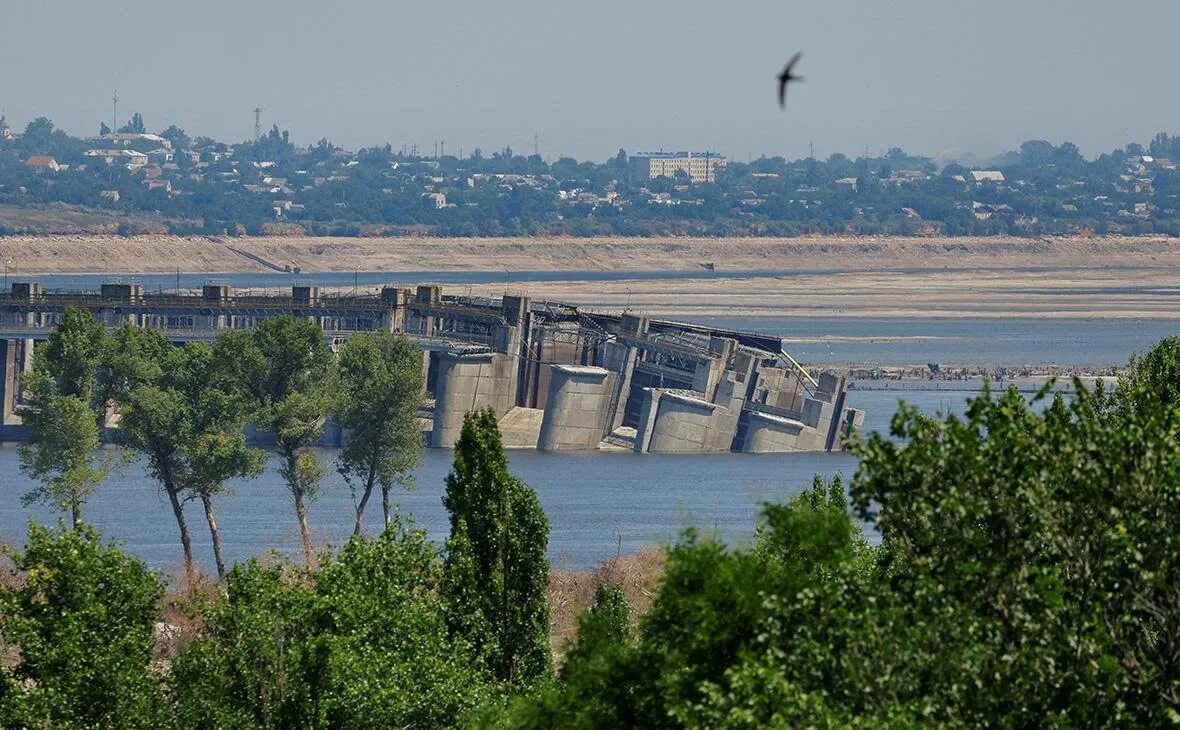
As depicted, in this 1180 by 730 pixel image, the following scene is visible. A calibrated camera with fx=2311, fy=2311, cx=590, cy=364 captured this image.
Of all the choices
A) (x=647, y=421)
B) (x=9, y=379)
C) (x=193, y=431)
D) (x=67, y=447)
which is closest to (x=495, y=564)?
(x=67, y=447)

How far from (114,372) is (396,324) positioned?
37297mm

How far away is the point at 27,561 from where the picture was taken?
2742 cm

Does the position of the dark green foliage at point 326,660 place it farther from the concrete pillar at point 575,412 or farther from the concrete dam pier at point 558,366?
the concrete pillar at point 575,412

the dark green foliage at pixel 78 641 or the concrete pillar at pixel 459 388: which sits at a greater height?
the dark green foliage at pixel 78 641

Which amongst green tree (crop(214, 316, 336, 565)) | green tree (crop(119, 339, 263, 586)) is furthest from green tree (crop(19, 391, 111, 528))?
green tree (crop(214, 316, 336, 565))

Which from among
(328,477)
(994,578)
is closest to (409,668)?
(994,578)

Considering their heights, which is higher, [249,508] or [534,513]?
[534,513]

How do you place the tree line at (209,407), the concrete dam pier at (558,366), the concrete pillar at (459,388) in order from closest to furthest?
the tree line at (209,407), the concrete dam pier at (558,366), the concrete pillar at (459,388)

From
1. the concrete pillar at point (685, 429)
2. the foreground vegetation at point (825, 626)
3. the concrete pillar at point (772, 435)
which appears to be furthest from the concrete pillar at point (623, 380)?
the foreground vegetation at point (825, 626)

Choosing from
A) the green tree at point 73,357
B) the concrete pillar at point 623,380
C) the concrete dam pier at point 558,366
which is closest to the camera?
the green tree at point 73,357

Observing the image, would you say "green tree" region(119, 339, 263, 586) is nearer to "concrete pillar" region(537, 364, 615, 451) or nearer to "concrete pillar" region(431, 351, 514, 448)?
"concrete pillar" region(431, 351, 514, 448)

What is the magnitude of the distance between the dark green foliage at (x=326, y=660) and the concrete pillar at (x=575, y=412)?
198 ft

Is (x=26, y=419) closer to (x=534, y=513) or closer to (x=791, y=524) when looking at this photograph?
(x=534, y=513)

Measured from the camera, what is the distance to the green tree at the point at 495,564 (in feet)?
96.2
